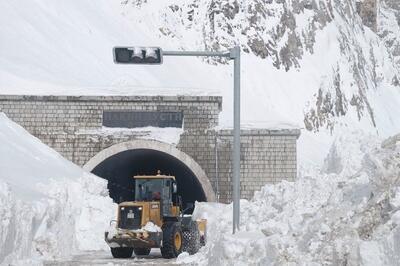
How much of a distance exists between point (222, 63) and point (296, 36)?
8.41m

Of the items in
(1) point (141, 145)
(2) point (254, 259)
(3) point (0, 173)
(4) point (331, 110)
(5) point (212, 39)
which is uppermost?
(5) point (212, 39)

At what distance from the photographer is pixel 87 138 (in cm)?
3366

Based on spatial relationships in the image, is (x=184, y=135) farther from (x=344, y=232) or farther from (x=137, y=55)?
(x=344, y=232)

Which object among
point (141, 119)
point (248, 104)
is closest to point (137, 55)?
point (141, 119)

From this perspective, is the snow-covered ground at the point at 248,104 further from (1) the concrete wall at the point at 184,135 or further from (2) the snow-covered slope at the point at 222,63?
(1) the concrete wall at the point at 184,135

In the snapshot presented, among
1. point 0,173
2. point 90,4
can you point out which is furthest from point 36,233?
point 90,4

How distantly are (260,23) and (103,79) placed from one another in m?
18.0

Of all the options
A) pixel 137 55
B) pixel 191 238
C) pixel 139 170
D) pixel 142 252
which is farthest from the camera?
pixel 139 170

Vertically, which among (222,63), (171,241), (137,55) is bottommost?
(171,241)

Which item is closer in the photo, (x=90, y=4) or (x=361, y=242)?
(x=361, y=242)

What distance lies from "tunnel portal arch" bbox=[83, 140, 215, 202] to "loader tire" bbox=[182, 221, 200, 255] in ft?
41.7

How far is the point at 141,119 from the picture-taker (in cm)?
3403

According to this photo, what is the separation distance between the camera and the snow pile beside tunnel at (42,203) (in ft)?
52.0

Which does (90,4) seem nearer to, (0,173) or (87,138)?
(87,138)
